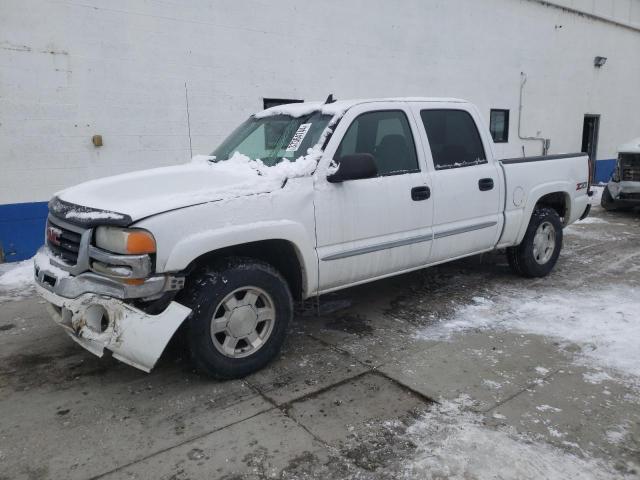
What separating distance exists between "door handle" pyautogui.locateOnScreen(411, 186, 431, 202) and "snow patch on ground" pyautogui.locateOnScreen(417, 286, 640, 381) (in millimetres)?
1128

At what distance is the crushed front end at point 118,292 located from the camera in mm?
2934

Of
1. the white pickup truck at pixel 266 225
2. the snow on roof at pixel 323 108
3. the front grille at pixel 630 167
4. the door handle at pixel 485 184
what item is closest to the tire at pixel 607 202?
the front grille at pixel 630 167

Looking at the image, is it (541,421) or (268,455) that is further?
(541,421)

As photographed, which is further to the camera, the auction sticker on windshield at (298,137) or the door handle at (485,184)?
the door handle at (485,184)

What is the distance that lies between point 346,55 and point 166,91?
365 centimetres

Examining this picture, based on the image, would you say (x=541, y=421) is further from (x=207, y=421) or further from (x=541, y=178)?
(x=541, y=178)

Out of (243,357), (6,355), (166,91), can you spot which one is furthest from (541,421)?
(166,91)

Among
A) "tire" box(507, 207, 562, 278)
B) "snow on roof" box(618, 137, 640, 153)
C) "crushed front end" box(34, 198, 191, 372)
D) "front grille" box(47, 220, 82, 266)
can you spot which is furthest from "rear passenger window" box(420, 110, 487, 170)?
"snow on roof" box(618, 137, 640, 153)

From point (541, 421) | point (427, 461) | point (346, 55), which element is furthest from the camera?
point (346, 55)

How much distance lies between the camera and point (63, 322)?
324 centimetres

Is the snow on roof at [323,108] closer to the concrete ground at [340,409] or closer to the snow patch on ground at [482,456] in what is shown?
the concrete ground at [340,409]

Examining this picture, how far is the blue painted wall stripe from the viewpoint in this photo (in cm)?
649

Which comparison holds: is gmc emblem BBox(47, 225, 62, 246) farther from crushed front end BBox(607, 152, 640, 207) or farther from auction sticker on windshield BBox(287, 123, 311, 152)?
crushed front end BBox(607, 152, 640, 207)

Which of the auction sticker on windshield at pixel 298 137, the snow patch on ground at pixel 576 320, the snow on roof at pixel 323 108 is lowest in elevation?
the snow patch on ground at pixel 576 320
